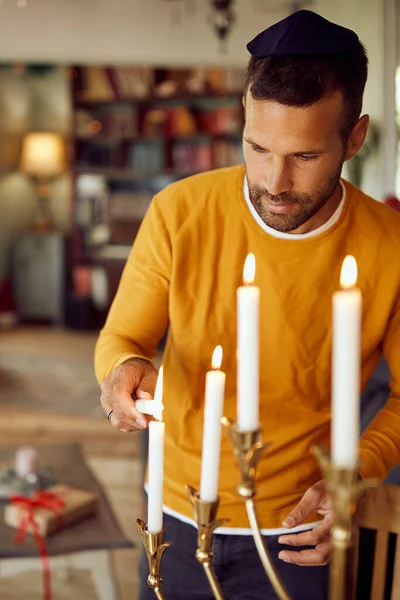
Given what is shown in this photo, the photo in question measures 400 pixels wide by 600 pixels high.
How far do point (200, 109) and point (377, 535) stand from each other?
679 cm

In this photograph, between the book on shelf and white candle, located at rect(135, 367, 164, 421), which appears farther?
the book on shelf

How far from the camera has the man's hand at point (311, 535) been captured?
959 millimetres

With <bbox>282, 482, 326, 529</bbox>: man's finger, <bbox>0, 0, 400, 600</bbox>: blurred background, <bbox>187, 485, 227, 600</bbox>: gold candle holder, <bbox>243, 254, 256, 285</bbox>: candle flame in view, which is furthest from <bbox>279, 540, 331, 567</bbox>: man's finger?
<bbox>0, 0, 400, 600</bbox>: blurred background

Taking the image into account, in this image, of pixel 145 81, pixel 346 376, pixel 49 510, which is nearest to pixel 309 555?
pixel 346 376

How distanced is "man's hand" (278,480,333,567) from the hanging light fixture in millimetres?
4162

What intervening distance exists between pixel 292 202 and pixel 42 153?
6.62 meters

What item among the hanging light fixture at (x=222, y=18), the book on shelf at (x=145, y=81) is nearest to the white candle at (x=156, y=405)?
the hanging light fixture at (x=222, y=18)

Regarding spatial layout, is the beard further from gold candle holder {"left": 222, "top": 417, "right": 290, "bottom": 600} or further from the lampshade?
the lampshade

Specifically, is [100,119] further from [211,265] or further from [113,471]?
[211,265]

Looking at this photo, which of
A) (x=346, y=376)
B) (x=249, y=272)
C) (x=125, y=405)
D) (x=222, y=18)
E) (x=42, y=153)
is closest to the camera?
(x=346, y=376)

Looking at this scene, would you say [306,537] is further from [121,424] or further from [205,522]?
[205,522]

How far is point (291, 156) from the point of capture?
983 millimetres

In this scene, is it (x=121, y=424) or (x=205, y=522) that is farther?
(x=121, y=424)

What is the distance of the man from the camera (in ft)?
3.81
